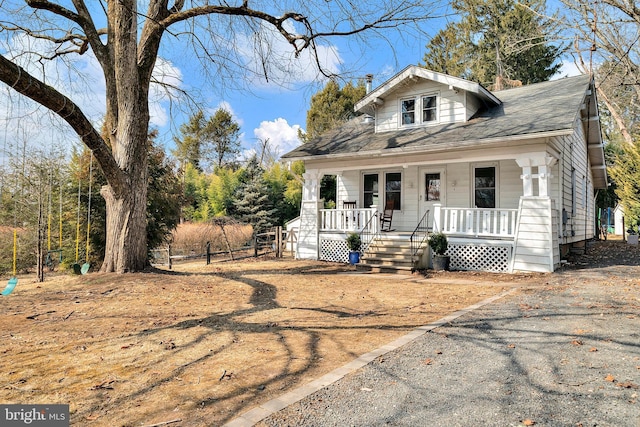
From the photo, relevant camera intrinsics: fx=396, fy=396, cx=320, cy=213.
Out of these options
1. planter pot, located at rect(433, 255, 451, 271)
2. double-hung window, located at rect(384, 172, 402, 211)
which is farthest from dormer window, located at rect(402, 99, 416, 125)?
planter pot, located at rect(433, 255, 451, 271)

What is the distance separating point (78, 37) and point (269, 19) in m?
4.66

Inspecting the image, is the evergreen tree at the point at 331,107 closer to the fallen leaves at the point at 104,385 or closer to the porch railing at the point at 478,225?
the porch railing at the point at 478,225

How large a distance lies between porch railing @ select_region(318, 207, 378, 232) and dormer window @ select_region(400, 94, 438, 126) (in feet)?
11.1

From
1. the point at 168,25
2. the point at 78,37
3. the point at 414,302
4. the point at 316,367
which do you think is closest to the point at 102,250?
the point at 78,37

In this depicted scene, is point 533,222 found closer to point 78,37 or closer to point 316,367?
point 316,367

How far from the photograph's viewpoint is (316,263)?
1260cm

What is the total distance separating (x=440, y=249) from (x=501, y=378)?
7.48 metres

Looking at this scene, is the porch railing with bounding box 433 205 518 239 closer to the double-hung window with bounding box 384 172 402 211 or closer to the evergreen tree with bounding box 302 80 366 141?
the double-hung window with bounding box 384 172 402 211

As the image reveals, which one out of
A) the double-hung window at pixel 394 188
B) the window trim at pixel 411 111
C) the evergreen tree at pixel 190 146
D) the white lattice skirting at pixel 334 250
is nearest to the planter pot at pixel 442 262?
the white lattice skirting at pixel 334 250

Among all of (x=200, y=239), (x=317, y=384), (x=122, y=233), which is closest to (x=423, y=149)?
(x=122, y=233)

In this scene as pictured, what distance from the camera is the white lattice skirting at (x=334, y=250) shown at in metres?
12.9

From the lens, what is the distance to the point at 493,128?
35.1ft

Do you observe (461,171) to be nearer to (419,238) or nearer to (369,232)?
(419,238)

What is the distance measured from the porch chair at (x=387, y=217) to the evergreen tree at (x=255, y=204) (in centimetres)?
1376
